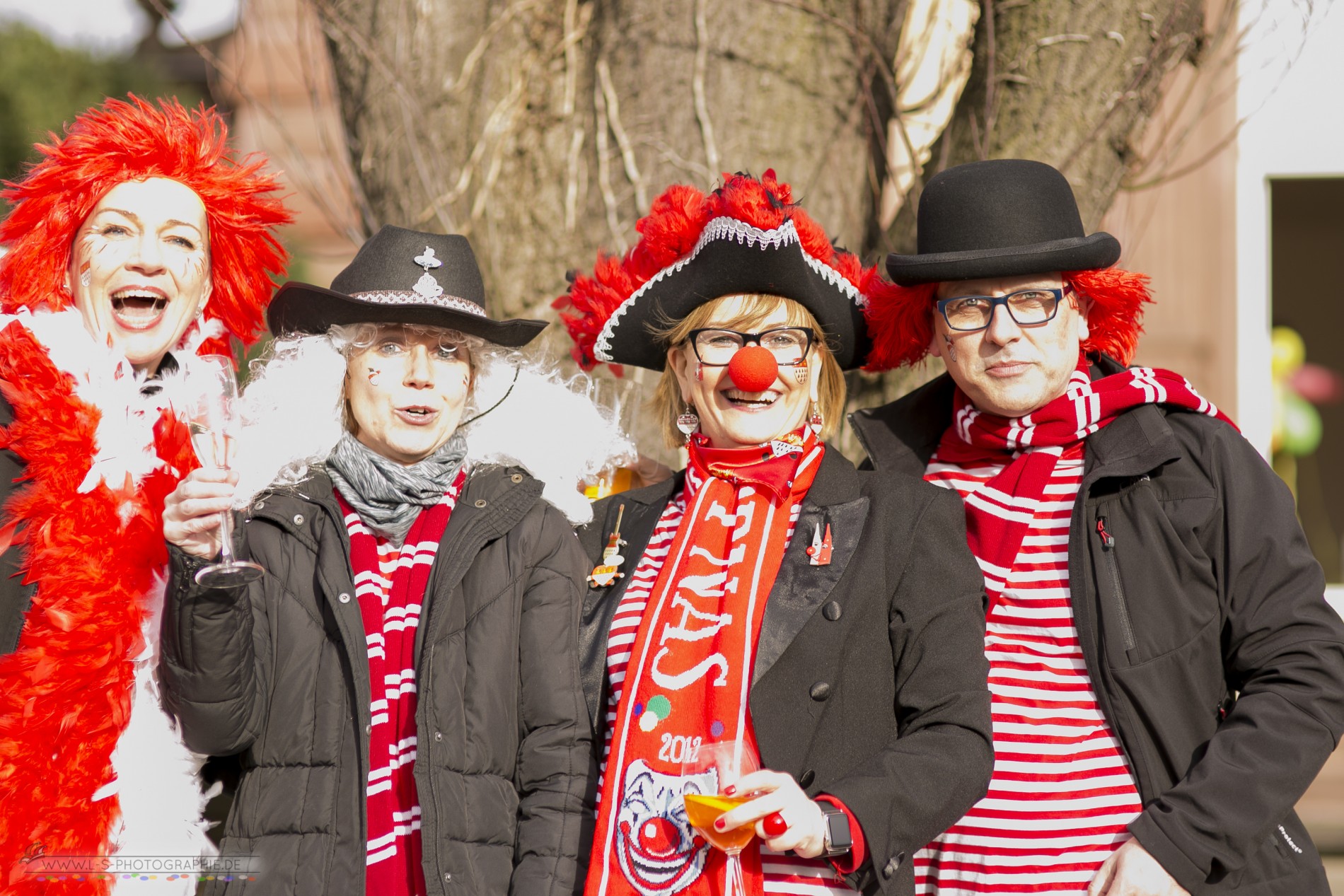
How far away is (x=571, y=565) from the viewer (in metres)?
2.40

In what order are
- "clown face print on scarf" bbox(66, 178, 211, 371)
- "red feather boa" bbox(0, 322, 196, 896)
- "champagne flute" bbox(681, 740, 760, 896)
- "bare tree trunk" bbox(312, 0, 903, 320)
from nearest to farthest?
"champagne flute" bbox(681, 740, 760, 896) → "red feather boa" bbox(0, 322, 196, 896) → "clown face print on scarf" bbox(66, 178, 211, 371) → "bare tree trunk" bbox(312, 0, 903, 320)

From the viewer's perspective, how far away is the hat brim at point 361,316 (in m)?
2.43

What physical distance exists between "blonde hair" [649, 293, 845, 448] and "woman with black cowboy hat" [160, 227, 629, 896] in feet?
0.80

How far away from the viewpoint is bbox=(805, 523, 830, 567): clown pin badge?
2273mm

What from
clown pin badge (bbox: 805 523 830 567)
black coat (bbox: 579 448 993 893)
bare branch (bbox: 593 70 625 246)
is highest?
bare branch (bbox: 593 70 625 246)

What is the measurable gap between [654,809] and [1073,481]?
39.8 inches

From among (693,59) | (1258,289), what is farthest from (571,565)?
(1258,289)

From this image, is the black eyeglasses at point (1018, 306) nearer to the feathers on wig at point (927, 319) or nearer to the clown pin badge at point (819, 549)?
the feathers on wig at point (927, 319)

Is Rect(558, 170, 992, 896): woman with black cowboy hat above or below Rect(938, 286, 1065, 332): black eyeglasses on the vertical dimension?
below

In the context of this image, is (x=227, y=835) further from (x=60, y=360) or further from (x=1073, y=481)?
(x=1073, y=481)

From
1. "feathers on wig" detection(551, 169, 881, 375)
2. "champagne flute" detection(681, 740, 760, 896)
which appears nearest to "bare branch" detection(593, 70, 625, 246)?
"feathers on wig" detection(551, 169, 881, 375)

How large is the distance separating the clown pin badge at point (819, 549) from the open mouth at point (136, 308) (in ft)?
4.54

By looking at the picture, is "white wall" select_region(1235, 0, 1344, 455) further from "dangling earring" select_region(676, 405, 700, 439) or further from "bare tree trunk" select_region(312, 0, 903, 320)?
"dangling earring" select_region(676, 405, 700, 439)

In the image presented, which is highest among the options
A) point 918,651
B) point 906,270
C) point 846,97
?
point 846,97
